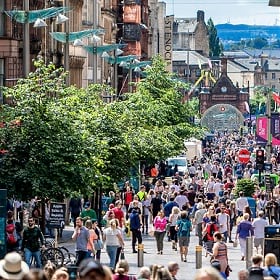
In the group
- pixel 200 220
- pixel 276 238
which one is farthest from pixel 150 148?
pixel 276 238

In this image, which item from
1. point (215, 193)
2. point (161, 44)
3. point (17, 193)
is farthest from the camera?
point (161, 44)

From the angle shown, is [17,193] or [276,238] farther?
[17,193]

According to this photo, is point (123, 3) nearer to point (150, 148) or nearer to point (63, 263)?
point (150, 148)

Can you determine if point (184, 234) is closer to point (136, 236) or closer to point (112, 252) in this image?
point (136, 236)

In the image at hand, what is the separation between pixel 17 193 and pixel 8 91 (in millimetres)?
2900

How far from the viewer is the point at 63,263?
31078mm

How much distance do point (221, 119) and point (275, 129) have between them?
59705 millimetres

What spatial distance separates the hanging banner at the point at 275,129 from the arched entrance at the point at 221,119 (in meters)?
55.4

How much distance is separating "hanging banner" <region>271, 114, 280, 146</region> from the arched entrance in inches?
2180

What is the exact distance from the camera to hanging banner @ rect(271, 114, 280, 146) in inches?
2994

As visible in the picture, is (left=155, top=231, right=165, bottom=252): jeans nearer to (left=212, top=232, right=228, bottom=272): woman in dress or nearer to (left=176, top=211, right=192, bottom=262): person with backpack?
(left=176, top=211, right=192, bottom=262): person with backpack

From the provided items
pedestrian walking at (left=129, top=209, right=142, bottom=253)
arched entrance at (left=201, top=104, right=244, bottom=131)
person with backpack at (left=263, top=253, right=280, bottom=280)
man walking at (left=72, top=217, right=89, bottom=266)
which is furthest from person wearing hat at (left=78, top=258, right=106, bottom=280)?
arched entrance at (left=201, top=104, right=244, bottom=131)

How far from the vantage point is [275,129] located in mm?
79812

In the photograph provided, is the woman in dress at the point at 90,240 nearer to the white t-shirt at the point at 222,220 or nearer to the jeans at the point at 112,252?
the jeans at the point at 112,252
